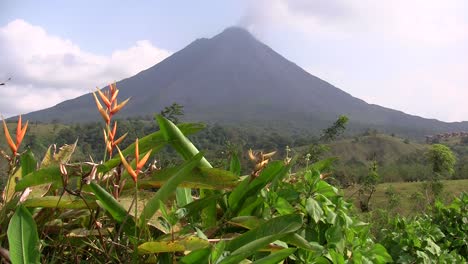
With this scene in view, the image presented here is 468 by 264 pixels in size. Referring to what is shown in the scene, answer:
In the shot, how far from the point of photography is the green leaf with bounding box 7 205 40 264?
35.1 inches

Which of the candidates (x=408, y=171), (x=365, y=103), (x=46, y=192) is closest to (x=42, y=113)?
(x=365, y=103)

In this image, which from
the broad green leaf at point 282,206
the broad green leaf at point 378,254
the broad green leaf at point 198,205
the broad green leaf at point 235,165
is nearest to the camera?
the broad green leaf at point 198,205

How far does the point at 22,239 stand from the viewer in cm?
90

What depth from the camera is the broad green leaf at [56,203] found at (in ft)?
3.37

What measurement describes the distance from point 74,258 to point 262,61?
189031 mm

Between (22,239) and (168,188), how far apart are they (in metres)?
0.28

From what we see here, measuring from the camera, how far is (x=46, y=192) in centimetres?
113

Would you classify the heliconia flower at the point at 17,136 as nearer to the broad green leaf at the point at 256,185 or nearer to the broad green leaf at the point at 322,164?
the broad green leaf at the point at 256,185

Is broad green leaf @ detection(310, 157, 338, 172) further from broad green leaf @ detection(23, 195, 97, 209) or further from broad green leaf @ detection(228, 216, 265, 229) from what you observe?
broad green leaf @ detection(23, 195, 97, 209)

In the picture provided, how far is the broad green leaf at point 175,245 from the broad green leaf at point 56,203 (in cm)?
16

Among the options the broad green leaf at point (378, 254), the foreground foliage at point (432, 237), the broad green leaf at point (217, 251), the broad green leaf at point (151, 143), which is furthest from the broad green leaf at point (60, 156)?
the foreground foliage at point (432, 237)

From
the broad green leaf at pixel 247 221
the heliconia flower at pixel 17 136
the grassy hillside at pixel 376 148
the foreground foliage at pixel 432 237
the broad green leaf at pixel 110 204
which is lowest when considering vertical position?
the grassy hillside at pixel 376 148

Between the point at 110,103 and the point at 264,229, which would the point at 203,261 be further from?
the point at 110,103

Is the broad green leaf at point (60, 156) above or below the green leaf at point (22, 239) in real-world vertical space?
above
